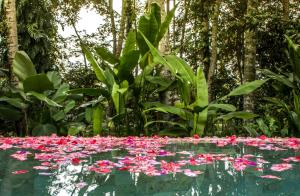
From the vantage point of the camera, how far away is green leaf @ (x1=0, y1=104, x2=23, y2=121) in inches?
189

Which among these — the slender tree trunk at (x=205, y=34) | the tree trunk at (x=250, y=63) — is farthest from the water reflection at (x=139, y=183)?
the slender tree trunk at (x=205, y=34)

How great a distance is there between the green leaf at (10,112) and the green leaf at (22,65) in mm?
461

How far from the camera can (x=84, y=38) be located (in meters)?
14.2

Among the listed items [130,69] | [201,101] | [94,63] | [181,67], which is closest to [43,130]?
[94,63]

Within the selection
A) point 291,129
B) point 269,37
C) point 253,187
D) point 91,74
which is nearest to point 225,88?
point 269,37

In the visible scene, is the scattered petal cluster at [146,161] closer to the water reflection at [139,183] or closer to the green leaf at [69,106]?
the water reflection at [139,183]

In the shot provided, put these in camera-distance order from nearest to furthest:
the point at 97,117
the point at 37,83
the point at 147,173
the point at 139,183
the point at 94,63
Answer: the point at 139,183, the point at 147,173, the point at 94,63, the point at 37,83, the point at 97,117

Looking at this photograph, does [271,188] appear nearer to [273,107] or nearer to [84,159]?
[84,159]

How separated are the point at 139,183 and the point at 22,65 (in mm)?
3799

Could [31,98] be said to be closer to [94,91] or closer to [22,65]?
[22,65]

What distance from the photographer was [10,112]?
4852 mm

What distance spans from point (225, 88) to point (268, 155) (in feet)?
23.1

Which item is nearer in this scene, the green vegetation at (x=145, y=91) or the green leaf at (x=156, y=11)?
the green vegetation at (x=145, y=91)

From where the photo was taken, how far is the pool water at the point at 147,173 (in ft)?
4.48
